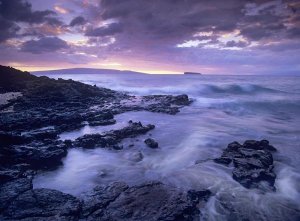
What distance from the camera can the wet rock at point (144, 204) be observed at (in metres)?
6.86

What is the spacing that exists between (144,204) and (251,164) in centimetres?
519

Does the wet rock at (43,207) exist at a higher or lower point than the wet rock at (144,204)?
higher

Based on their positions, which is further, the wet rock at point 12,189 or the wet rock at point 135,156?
the wet rock at point 135,156

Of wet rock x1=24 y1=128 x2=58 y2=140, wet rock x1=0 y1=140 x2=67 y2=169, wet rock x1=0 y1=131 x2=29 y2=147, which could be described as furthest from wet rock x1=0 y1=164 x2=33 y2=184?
wet rock x1=24 y1=128 x2=58 y2=140

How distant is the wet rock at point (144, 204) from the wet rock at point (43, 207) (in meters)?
0.40

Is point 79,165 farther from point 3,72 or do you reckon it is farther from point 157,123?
point 3,72

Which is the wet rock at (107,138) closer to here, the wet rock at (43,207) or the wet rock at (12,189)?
the wet rock at (12,189)

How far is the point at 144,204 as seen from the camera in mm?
→ 7324

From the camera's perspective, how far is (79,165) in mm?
11227

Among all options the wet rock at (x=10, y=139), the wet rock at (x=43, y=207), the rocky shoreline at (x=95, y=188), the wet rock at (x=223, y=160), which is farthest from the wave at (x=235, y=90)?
the wet rock at (x=43, y=207)

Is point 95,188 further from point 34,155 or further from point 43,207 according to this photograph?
point 34,155

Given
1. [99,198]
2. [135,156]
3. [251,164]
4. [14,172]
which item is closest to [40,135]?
[14,172]

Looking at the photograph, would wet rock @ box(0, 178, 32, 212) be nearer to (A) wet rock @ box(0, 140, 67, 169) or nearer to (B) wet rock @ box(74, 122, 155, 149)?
(A) wet rock @ box(0, 140, 67, 169)

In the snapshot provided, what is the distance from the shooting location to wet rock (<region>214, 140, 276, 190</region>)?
31.1 ft
